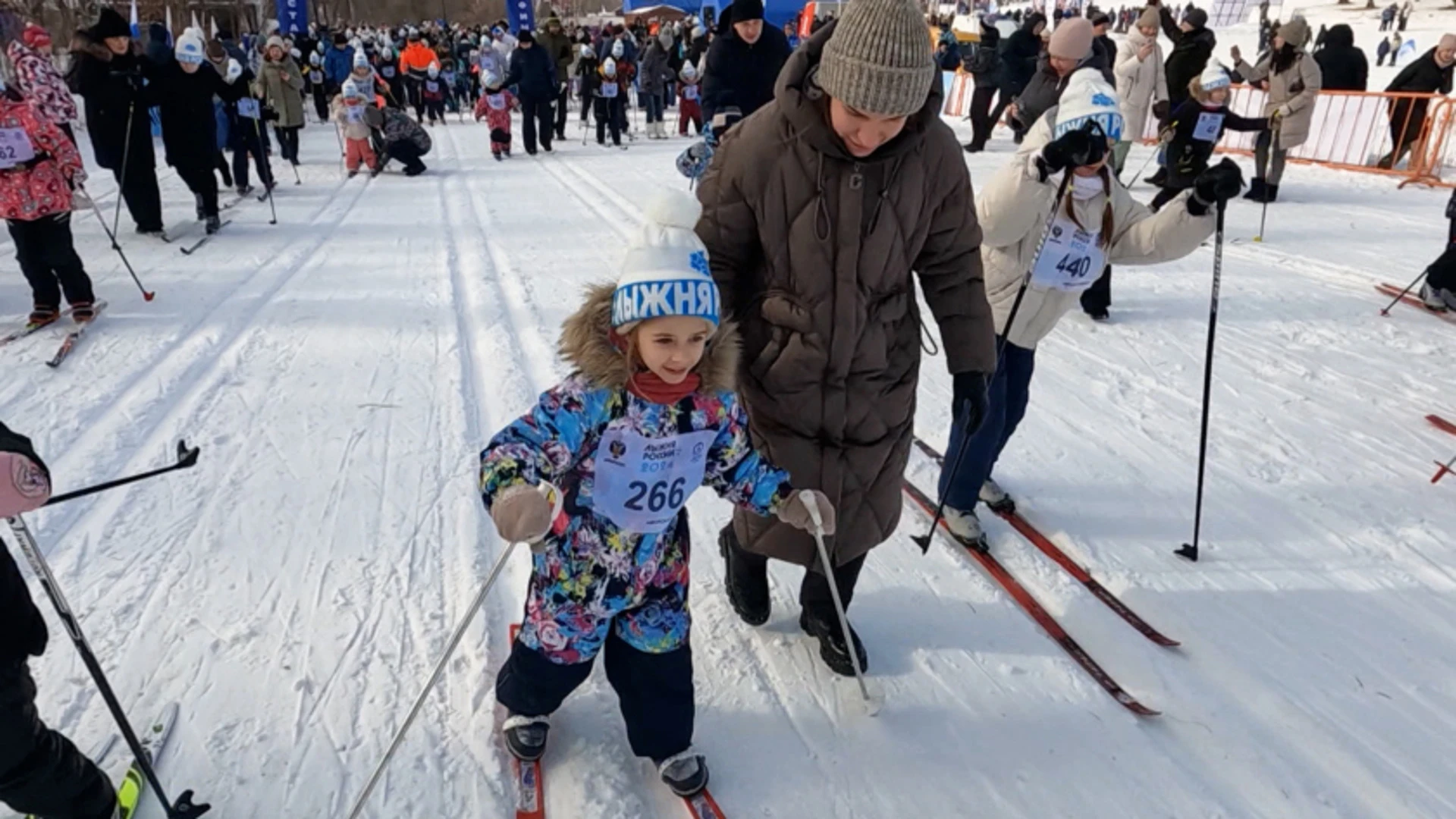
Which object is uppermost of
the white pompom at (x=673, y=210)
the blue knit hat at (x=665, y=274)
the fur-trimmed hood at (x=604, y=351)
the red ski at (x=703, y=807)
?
the white pompom at (x=673, y=210)

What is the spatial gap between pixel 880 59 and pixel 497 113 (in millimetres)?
12455

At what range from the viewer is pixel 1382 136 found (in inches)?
432

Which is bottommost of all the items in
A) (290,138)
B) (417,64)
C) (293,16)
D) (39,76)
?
(290,138)

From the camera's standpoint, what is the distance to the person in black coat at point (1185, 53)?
32.8ft

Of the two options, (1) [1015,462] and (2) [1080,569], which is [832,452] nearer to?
(2) [1080,569]

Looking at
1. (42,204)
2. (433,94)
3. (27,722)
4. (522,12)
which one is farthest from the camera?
(522,12)

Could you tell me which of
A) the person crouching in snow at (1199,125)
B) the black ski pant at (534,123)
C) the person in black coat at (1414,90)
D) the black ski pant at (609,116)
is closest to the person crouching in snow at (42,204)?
the person crouching in snow at (1199,125)

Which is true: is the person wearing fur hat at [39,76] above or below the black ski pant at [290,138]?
above

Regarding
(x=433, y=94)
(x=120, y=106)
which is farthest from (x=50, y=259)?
(x=433, y=94)

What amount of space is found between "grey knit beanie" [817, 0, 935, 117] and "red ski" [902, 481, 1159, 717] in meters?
1.85

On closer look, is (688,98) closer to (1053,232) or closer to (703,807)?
(1053,232)

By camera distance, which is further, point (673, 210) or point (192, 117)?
point (192, 117)

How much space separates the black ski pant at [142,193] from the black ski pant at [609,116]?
8100 mm

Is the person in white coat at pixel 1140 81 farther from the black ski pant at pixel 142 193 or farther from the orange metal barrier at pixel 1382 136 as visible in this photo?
the black ski pant at pixel 142 193
